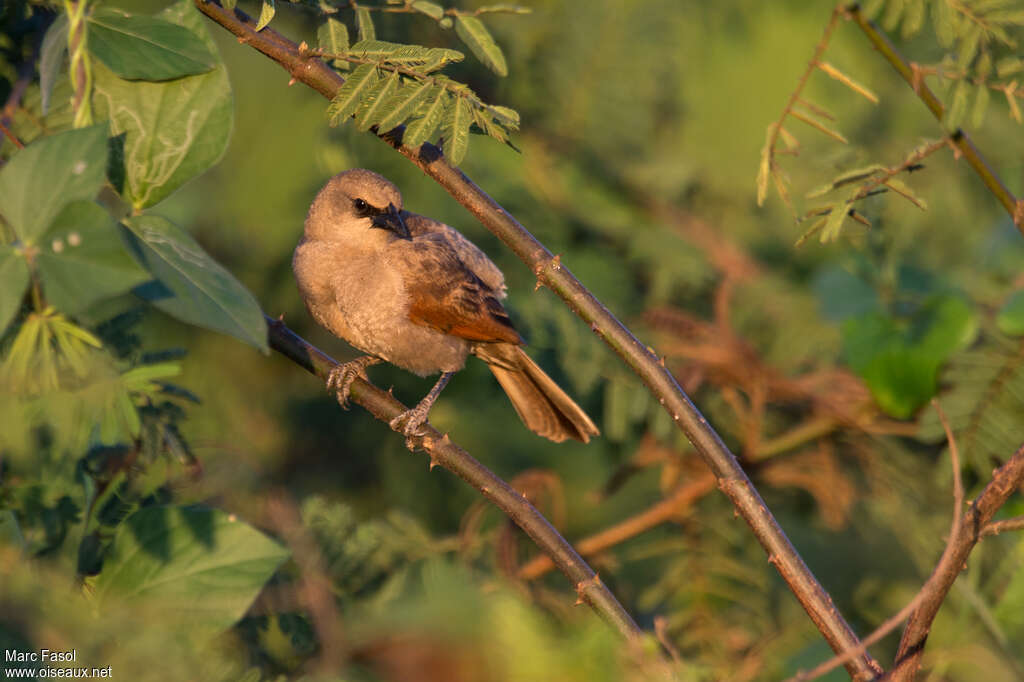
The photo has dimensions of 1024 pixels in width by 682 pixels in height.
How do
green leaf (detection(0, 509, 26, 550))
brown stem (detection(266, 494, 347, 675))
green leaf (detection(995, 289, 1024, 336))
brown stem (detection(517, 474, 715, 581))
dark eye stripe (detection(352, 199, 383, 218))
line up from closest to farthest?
green leaf (detection(0, 509, 26, 550))
brown stem (detection(266, 494, 347, 675))
green leaf (detection(995, 289, 1024, 336))
dark eye stripe (detection(352, 199, 383, 218))
brown stem (detection(517, 474, 715, 581))

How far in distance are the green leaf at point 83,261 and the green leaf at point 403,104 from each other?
707mm

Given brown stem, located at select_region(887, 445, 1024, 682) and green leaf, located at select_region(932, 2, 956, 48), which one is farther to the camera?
green leaf, located at select_region(932, 2, 956, 48)

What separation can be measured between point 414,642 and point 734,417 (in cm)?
331

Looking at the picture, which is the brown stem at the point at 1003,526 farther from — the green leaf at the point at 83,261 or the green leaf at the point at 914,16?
the green leaf at the point at 83,261

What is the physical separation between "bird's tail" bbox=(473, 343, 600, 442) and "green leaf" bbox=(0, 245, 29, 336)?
8.14 feet

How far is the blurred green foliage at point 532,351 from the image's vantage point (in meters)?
1.56

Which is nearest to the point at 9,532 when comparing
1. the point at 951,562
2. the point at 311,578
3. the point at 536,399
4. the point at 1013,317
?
the point at 311,578

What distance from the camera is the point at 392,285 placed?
362cm

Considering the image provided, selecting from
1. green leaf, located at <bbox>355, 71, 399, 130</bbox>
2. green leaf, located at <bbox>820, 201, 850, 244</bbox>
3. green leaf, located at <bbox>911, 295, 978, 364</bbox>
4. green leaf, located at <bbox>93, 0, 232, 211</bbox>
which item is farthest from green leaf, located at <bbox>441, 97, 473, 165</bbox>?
green leaf, located at <bbox>911, 295, 978, 364</bbox>

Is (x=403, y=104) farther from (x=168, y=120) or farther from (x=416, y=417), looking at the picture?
(x=416, y=417)

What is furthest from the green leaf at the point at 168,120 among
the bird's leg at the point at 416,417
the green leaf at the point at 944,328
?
the green leaf at the point at 944,328

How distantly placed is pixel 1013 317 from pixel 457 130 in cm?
224

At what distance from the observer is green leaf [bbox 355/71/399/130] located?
2000mm

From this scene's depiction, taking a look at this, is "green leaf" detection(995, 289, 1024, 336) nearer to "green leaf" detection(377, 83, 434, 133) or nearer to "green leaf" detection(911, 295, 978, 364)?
"green leaf" detection(911, 295, 978, 364)
